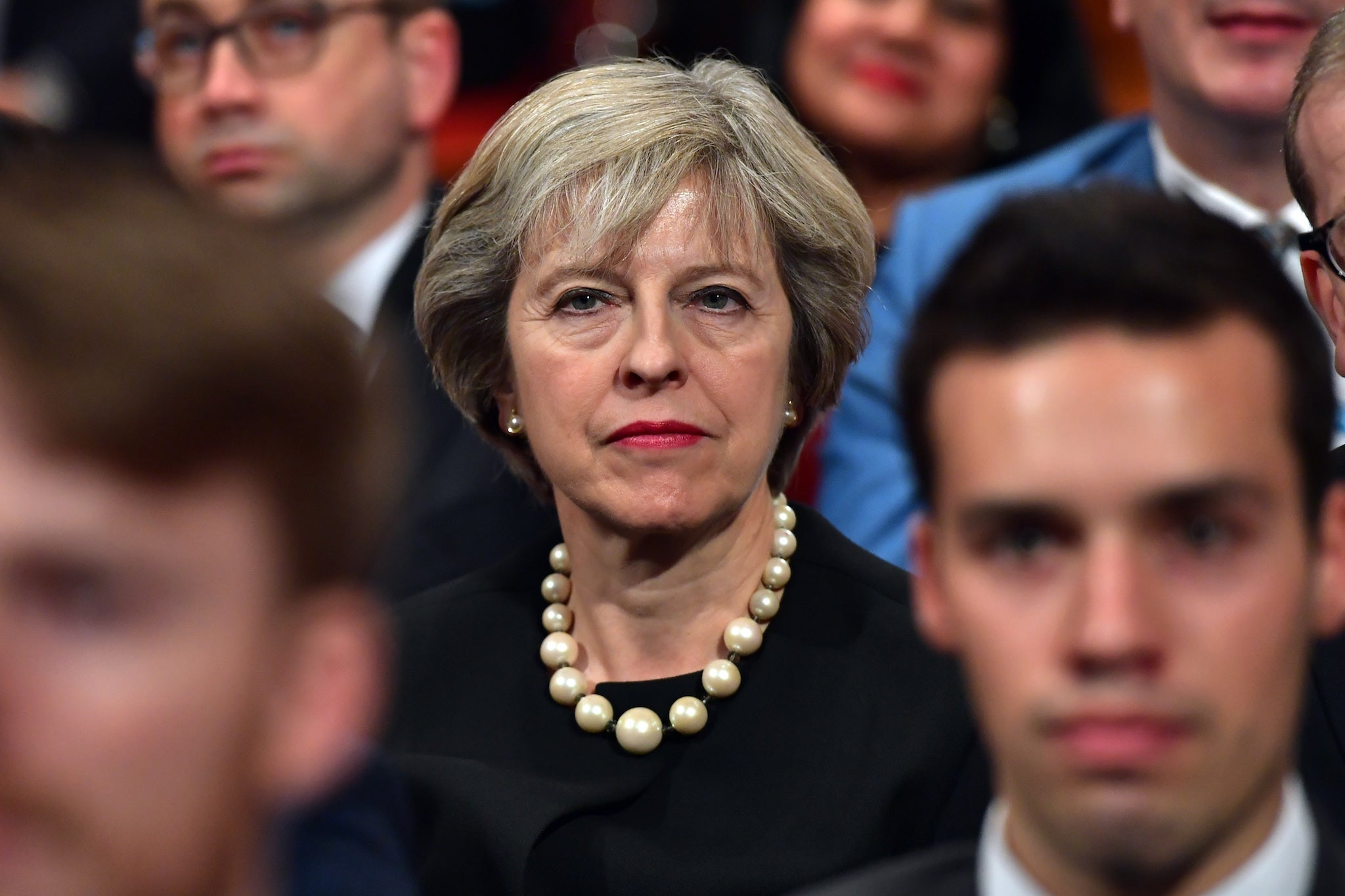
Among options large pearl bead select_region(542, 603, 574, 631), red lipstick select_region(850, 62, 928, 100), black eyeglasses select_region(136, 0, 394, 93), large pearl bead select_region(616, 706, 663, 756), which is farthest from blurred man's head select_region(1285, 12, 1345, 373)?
black eyeglasses select_region(136, 0, 394, 93)

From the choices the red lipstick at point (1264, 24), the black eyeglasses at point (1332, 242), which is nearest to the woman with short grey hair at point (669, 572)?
the black eyeglasses at point (1332, 242)

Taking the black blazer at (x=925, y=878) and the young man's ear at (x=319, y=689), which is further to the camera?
the black blazer at (x=925, y=878)

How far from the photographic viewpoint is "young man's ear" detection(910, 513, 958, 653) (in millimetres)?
1548

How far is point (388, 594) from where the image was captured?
294 cm

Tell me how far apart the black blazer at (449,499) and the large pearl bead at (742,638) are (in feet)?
2.10

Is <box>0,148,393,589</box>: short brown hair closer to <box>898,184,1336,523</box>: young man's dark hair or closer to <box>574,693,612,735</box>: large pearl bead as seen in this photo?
<box>898,184,1336,523</box>: young man's dark hair

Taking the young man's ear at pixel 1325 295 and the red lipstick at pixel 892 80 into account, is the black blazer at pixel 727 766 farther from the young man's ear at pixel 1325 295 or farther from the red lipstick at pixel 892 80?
the red lipstick at pixel 892 80

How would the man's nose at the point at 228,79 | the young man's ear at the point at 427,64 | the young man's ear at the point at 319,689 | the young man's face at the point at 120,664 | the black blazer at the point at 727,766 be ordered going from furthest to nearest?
the young man's ear at the point at 427,64
the man's nose at the point at 228,79
the black blazer at the point at 727,766
the young man's ear at the point at 319,689
the young man's face at the point at 120,664

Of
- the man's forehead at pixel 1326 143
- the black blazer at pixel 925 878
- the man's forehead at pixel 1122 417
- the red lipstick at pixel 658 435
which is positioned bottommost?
the red lipstick at pixel 658 435

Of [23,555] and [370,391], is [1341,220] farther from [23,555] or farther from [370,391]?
[23,555]

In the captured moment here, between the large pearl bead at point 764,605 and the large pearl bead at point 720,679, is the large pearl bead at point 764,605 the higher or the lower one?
the higher one

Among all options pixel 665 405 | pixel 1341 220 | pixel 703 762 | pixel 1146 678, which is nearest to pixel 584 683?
pixel 703 762

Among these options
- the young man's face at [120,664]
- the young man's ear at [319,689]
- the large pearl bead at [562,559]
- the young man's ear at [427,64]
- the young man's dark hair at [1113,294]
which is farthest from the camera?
the young man's ear at [427,64]

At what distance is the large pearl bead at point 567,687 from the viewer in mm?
2506
